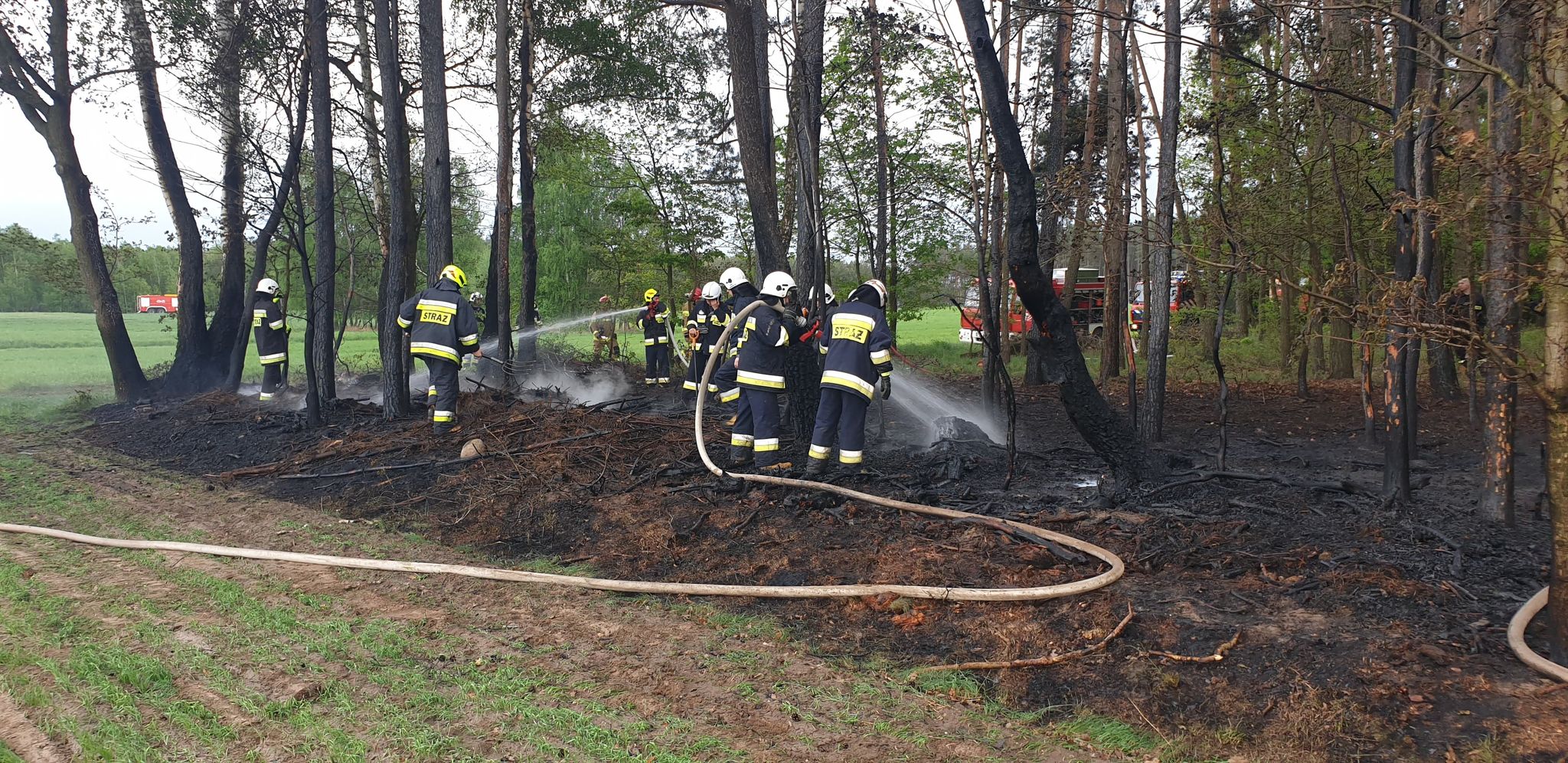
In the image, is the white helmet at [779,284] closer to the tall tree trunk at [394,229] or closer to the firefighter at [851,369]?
the firefighter at [851,369]

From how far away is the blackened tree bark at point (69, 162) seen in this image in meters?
13.7

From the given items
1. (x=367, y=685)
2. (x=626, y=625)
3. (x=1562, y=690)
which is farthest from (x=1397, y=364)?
(x=367, y=685)

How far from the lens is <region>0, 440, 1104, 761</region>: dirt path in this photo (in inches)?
132

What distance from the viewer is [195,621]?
462 cm

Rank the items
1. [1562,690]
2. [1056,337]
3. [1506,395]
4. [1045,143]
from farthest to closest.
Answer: [1045,143] < [1056,337] < [1506,395] < [1562,690]

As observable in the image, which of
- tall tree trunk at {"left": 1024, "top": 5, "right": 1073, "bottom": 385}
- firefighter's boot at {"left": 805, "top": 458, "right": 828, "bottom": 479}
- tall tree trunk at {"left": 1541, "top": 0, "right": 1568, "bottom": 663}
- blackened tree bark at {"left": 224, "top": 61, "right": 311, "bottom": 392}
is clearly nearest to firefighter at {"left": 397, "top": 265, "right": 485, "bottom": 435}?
blackened tree bark at {"left": 224, "top": 61, "right": 311, "bottom": 392}

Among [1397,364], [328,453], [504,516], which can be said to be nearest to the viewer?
[1397,364]

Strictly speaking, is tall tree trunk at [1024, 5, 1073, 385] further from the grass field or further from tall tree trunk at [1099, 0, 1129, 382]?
the grass field

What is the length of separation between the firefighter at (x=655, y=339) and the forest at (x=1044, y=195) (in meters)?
2.37

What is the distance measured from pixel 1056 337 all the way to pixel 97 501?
8153mm

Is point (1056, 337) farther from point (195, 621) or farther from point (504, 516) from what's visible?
point (195, 621)

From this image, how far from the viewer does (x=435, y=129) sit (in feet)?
36.5

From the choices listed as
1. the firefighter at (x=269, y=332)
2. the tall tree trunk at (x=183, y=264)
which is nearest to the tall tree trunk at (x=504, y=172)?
the firefighter at (x=269, y=332)

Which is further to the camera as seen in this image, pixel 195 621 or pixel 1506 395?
pixel 1506 395
